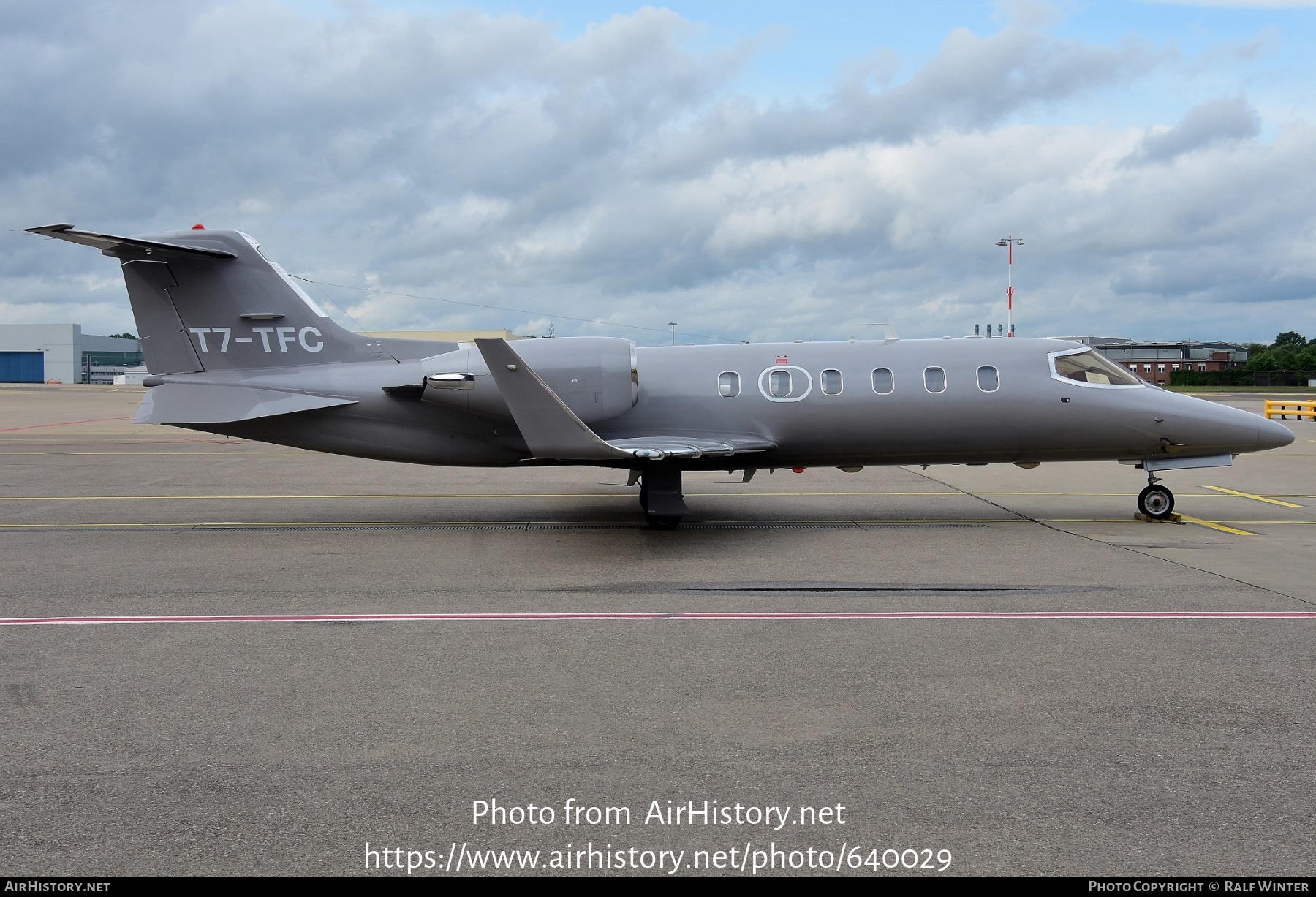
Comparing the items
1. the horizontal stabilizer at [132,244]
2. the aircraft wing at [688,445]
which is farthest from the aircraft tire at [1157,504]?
the horizontal stabilizer at [132,244]

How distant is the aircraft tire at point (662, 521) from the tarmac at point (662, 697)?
25 cm

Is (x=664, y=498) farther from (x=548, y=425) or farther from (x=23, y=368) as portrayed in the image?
(x=23, y=368)

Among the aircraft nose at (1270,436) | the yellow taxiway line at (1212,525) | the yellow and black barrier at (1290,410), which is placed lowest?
the yellow taxiway line at (1212,525)

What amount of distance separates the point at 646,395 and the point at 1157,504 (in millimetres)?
8398

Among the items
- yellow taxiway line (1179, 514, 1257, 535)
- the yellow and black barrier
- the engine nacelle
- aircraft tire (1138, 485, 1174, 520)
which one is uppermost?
the engine nacelle

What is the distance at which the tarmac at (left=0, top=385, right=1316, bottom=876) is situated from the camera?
457cm

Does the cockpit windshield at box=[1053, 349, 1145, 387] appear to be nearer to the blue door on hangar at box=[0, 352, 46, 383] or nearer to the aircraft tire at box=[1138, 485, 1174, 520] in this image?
the aircraft tire at box=[1138, 485, 1174, 520]

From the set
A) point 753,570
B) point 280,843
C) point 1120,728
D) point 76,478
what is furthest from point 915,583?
point 76,478

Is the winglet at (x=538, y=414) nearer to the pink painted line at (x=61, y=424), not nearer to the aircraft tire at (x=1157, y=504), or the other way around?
the aircraft tire at (x=1157, y=504)

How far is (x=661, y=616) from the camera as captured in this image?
904 cm

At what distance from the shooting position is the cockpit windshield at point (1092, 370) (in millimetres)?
14984

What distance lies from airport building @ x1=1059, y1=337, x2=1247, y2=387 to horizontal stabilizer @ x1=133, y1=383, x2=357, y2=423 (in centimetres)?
9637

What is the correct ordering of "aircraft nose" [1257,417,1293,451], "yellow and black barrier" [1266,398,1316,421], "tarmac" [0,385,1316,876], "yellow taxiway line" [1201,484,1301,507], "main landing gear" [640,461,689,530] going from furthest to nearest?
"yellow and black barrier" [1266,398,1316,421]
"yellow taxiway line" [1201,484,1301,507]
"aircraft nose" [1257,417,1293,451]
"main landing gear" [640,461,689,530]
"tarmac" [0,385,1316,876]

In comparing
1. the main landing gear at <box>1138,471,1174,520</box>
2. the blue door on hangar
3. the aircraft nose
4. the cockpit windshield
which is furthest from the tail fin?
the blue door on hangar
